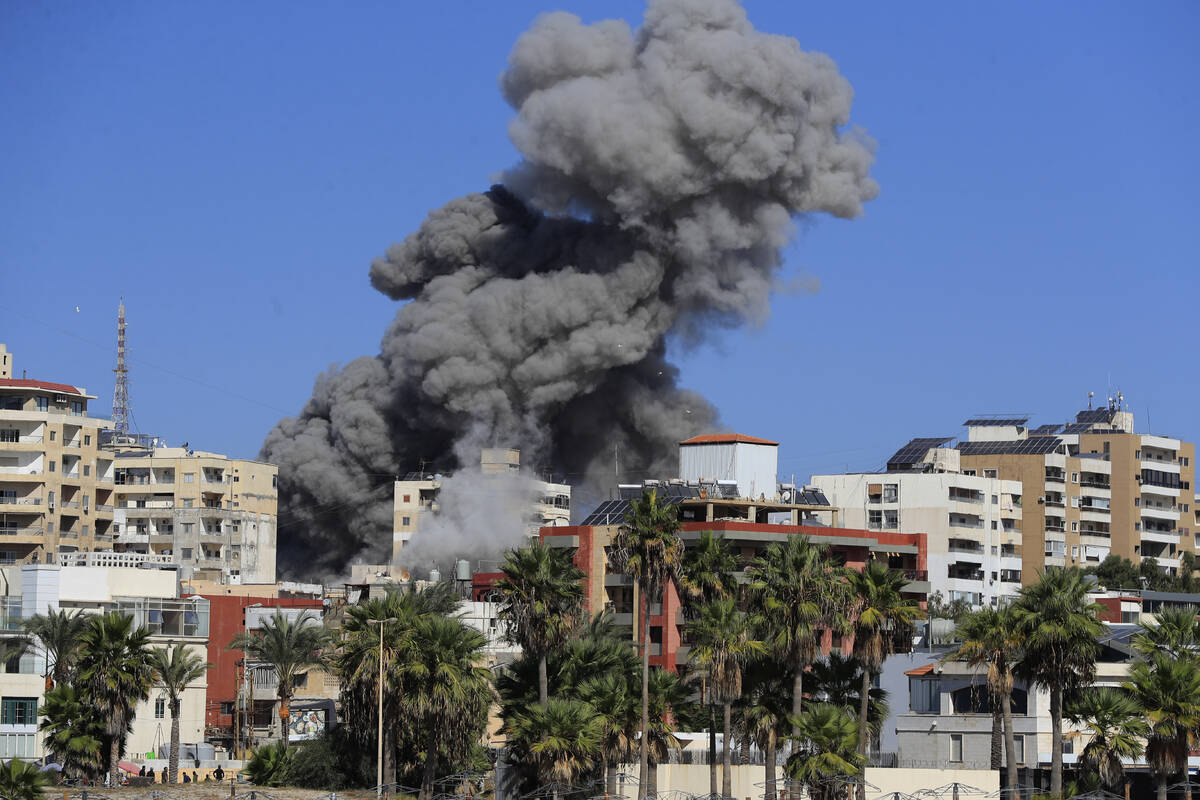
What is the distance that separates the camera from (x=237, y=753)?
2982 inches

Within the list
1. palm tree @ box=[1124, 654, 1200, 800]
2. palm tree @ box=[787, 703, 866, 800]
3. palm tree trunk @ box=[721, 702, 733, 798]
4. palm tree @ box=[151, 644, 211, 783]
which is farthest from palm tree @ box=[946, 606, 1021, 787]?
palm tree @ box=[151, 644, 211, 783]

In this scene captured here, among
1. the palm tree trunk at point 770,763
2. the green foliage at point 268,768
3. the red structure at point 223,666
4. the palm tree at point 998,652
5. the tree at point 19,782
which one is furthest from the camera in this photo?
the red structure at point 223,666

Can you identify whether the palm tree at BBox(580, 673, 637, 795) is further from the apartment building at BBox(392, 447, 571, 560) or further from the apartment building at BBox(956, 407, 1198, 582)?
the apartment building at BBox(956, 407, 1198, 582)

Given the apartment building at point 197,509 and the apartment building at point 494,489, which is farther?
the apartment building at point 197,509

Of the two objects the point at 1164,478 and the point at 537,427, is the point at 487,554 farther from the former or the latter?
the point at 1164,478

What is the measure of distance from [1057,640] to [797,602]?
8.07 meters

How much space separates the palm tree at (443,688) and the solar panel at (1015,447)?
3094 inches

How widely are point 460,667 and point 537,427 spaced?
7224cm

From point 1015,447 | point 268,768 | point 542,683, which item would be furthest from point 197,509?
point 542,683

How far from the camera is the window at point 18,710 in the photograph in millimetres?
66875

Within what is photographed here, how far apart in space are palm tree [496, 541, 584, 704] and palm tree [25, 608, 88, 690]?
50.2 feet

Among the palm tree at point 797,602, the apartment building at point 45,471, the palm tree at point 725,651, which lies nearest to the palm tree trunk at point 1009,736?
the palm tree at point 797,602

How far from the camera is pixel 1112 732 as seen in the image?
57.0 m

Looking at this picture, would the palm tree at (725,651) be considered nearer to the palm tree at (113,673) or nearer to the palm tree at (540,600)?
the palm tree at (540,600)
